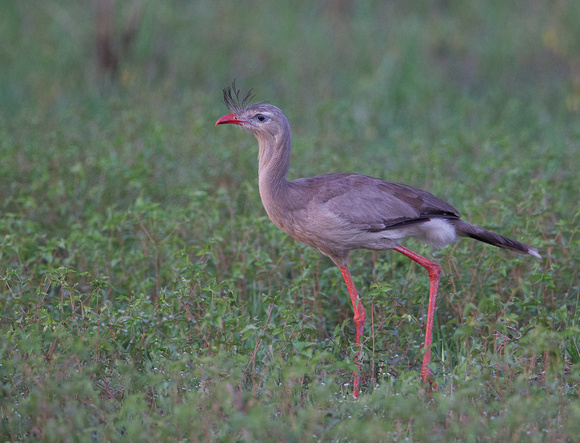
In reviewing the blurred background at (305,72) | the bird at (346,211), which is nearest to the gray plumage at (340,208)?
the bird at (346,211)

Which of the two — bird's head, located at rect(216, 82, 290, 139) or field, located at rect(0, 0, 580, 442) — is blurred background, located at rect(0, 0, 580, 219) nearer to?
field, located at rect(0, 0, 580, 442)

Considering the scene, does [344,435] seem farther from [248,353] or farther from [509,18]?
[509,18]

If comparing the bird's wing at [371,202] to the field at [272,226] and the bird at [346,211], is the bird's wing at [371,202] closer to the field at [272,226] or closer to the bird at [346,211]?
the bird at [346,211]

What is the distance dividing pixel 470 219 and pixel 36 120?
3761 millimetres

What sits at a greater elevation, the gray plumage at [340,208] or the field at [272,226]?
the gray plumage at [340,208]

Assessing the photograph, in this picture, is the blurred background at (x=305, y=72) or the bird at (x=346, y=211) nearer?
the bird at (x=346, y=211)

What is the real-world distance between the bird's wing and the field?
0.36 metres

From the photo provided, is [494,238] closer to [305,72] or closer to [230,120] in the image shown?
[230,120]

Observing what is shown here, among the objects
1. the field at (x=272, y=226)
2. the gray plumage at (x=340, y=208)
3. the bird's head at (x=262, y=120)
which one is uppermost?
the bird's head at (x=262, y=120)

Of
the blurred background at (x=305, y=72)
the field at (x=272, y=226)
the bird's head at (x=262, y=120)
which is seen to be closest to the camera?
the field at (x=272, y=226)

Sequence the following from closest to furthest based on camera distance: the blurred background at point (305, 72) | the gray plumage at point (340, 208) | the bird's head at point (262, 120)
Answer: the gray plumage at point (340, 208) → the bird's head at point (262, 120) → the blurred background at point (305, 72)

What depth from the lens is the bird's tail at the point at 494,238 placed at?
11.9 ft

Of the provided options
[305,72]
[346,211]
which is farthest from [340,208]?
[305,72]

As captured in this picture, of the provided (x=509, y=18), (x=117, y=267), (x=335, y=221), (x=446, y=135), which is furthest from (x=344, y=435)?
(x=509, y=18)
